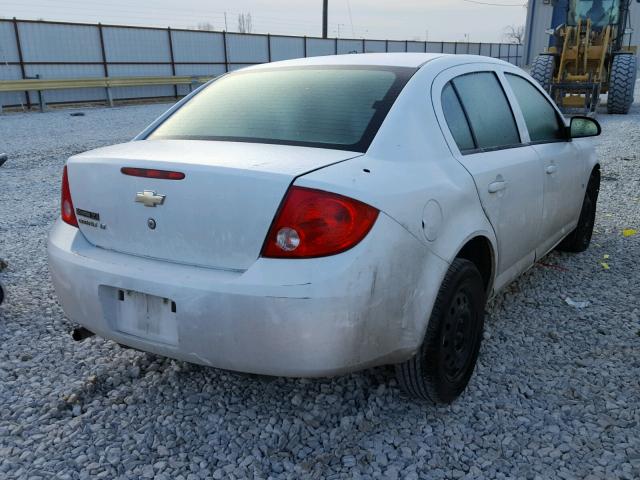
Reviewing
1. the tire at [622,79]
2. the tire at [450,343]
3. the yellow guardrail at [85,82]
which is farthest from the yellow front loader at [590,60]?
the yellow guardrail at [85,82]

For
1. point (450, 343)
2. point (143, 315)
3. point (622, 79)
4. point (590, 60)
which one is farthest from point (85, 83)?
point (450, 343)

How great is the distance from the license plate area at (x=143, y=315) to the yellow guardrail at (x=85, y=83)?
52.9 ft

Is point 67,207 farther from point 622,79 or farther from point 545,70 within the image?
point 622,79

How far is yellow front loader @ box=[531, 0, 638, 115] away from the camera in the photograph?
46.4 feet

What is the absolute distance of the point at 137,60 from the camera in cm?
2275

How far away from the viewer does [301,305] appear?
77.6 inches

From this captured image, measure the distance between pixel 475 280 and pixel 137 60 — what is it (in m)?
22.9

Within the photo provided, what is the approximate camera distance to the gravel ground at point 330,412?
228 cm

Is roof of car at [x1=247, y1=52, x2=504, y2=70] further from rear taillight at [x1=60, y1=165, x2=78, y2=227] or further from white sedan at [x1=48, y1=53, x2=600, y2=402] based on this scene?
rear taillight at [x1=60, y1=165, x2=78, y2=227]

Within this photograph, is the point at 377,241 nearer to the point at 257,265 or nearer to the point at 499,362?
the point at 257,265

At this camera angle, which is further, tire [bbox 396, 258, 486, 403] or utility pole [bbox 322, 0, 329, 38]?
utility pole [bbox 322, 0, 329, 38]

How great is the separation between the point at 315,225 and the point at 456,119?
1.14 m

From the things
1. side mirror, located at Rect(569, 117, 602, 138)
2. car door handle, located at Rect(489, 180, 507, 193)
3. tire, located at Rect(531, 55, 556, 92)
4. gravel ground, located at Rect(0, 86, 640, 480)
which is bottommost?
gravel ground, located at Rect(0, 86, 640, 480)

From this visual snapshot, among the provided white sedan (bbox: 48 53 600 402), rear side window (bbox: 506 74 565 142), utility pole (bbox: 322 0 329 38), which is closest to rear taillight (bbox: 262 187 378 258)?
white sedan (bbox: 48 53 600 402)
